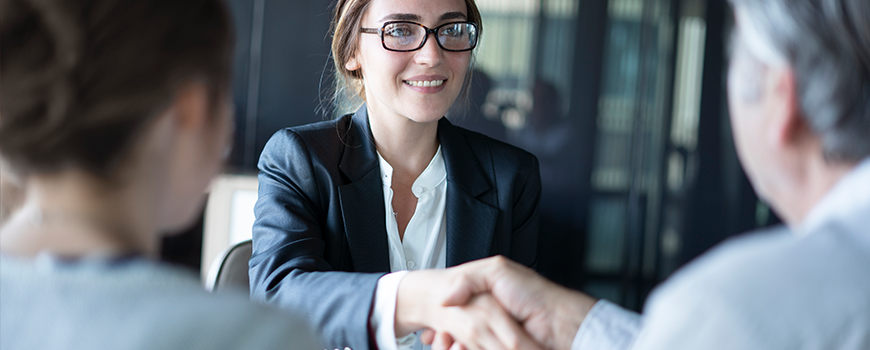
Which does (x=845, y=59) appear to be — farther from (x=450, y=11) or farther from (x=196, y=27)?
(x=450, y=11)

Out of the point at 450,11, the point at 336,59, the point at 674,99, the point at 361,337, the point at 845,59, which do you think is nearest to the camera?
the point at 845,59

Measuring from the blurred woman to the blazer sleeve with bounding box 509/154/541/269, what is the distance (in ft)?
4.38

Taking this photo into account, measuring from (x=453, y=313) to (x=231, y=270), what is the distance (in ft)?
2.06

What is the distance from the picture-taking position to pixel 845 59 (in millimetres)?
724

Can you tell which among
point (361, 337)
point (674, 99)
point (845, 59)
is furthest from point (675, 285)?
point (674, 99)

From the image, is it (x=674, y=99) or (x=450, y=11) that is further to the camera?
(x=674, y=99)

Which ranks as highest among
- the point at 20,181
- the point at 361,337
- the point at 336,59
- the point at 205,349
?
the point at 336,59

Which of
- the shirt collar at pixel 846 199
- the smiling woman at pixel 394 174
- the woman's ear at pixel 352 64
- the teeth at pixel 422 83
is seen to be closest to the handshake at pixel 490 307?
the smiling woman at pixel 394 174

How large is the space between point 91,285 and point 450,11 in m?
1.43

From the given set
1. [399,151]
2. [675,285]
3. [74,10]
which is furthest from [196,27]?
[399,151]

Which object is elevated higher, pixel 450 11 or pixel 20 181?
pixel 450 11

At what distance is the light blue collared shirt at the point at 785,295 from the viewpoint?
2.00 ft

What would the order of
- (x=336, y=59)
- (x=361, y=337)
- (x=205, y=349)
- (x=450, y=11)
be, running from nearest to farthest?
(x=205, y=349) < (x=361, y=337) < (x=450, y=11) < (x=336, y=59)

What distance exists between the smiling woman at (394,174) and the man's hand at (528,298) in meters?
0.23
